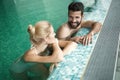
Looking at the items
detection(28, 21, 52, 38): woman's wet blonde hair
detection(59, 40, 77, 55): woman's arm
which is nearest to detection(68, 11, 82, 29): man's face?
detection(59, 40, 77, 55): woman's arm

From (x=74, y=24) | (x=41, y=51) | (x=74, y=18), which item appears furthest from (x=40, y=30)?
(x=74, y=24)

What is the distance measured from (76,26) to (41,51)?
115 centimetres

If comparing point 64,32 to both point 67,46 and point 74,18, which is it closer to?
point 74,18

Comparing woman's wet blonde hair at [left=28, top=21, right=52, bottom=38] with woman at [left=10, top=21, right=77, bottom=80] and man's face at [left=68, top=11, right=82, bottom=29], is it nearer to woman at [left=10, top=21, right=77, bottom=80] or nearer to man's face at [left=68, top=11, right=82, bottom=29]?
woman at [left=10, top=21, right=77, bottom=80]

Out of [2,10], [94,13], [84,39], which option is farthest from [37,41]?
[2,10]

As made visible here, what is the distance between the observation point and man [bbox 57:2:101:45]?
157 inches

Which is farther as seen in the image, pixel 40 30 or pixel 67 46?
pixel 67 46

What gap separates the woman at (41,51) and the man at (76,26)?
10.7 inches

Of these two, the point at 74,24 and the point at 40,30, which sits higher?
the point at 40,30

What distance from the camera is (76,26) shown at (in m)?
4.46

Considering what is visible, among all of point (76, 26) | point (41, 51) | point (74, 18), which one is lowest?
point (41, 51)

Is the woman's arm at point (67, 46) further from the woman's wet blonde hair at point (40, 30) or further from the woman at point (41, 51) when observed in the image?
the woman's wet blonde hair at point (40, 30)

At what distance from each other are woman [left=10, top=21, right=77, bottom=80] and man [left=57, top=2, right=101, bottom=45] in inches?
10.7

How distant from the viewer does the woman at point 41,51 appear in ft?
10.9
